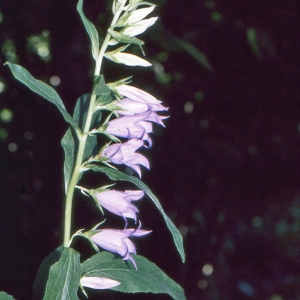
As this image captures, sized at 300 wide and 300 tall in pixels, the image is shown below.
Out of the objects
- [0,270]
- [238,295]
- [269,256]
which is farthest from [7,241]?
[269,256]

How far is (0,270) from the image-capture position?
2.75m

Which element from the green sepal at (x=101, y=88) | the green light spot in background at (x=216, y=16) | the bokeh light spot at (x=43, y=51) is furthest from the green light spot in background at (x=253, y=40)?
the green sepal at (x=101, y=88)

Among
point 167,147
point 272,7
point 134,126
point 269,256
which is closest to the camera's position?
point 134,126

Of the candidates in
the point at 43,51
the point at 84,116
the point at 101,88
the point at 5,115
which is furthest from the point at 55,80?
the point at 101,88

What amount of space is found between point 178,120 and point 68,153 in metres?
1.94

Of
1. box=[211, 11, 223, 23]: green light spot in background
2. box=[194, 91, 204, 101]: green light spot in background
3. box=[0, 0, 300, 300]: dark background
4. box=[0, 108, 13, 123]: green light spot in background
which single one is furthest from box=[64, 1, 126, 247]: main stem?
box=[0, 108, 13, 123]: green light spot in background

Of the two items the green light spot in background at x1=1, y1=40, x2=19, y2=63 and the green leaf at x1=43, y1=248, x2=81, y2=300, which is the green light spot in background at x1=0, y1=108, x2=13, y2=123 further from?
the green leaf at x1=43, y1=248, x2=81, y2=300

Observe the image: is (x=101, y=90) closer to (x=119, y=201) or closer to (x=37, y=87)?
(x=37, y=87)

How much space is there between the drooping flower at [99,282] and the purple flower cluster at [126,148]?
89 millimetres

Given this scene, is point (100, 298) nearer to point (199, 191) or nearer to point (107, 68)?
point (199, 191)

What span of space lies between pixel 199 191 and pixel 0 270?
4.62ft

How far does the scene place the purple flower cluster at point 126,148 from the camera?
1251 millimetres

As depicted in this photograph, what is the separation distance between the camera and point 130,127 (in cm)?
126

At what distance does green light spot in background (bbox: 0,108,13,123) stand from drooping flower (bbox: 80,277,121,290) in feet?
6.86
